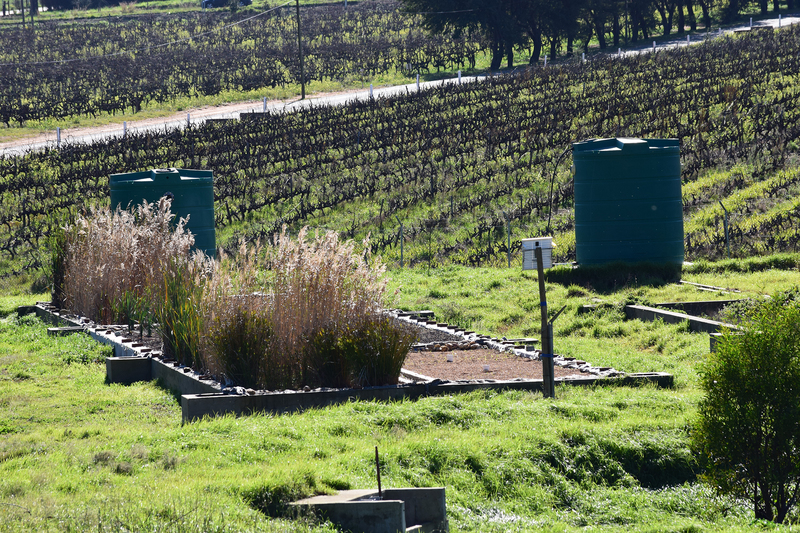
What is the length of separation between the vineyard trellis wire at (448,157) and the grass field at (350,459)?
11.5m

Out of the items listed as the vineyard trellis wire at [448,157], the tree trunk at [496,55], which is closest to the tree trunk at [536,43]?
the tree trunk at [496,55]

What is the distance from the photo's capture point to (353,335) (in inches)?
392

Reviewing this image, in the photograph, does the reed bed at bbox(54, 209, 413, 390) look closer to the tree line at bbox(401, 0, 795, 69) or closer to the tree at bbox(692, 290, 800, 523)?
the tree at bbox(692, 290, 800, 523)

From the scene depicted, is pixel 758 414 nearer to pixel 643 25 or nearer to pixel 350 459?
pixel 350 459

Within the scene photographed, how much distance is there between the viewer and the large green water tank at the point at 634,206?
56.0ft

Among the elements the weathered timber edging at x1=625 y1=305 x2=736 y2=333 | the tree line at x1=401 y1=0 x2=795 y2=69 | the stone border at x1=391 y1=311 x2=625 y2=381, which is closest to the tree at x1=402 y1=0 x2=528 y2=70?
the tree line at x1=401 y1=0 x2=795 y2=69

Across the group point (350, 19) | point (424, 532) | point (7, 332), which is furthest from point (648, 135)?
point (350, 19)

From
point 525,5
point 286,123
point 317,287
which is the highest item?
point 525,5

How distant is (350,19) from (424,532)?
79.9 metres

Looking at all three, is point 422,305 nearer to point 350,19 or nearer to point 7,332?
point 7,332

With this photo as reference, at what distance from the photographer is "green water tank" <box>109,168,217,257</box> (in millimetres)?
17281

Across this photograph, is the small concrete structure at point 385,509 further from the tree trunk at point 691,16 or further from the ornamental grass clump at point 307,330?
the tree trunk at point 691,16

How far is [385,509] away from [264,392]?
141 inches

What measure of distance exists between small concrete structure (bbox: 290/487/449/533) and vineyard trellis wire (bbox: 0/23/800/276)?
13.9 meters
